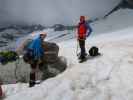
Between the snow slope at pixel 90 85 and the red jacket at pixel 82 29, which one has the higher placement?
the red jacket at pixel 82 29

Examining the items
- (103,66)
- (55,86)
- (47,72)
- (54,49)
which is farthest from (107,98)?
(54,49)

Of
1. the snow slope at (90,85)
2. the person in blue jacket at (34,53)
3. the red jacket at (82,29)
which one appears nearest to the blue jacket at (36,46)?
the person in blue jacket at (34,53)

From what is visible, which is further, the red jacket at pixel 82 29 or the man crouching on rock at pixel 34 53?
the red jacket at pixel 82 29

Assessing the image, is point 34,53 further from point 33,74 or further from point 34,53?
point 33,74

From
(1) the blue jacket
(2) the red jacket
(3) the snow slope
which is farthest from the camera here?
(2) the red jacket

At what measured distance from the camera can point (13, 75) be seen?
880 inches

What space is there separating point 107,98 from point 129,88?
1.19 meters

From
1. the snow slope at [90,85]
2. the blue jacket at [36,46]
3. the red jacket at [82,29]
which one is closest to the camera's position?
the snow slope at [90,85]

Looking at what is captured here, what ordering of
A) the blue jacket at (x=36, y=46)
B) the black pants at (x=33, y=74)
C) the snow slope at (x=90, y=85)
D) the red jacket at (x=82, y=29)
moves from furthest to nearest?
the red jacket at (x=82, y=29)
the blue jacket at (x=36, y=46)
the black pants at (x=33, y=74)
the snow slope at (x=90, y=85)

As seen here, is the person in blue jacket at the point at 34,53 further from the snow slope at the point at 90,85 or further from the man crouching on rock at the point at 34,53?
the snow slope at the point at 90,85

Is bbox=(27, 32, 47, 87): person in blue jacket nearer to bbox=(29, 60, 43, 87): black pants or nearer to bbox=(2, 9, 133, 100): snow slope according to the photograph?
bbox=(29, 60, 43, 87): black pants

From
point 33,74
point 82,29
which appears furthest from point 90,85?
point 82,29

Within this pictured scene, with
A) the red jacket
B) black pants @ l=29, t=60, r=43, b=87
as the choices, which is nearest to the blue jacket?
black pants @ l=29, t=60, r=43, b=87

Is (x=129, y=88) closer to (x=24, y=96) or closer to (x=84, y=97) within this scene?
(x=84, y=97)
